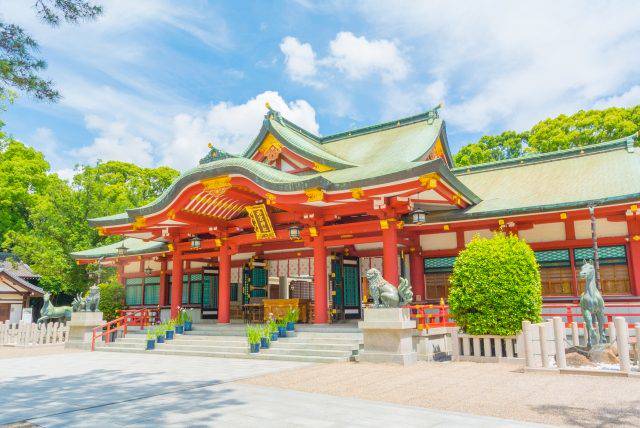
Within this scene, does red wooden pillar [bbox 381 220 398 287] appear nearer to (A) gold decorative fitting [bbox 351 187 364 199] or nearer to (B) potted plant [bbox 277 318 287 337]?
(A) gold decorative fitting [bbox 351 187 364 199]

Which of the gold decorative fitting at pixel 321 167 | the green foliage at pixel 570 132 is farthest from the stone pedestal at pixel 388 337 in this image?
the green foliage at pixel 570 132

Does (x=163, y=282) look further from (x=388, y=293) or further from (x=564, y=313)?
(x=564, y=313)

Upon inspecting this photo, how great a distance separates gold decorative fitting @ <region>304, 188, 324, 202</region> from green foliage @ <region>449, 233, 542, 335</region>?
414cm

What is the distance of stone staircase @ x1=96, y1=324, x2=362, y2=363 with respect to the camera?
12.6 metres

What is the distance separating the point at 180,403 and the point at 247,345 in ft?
22.5

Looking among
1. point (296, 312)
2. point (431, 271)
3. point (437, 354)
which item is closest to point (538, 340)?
point (437, 354)

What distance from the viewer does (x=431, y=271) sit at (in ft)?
52.6

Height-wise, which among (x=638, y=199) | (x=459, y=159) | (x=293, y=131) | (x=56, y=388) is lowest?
(x=56, y=388)

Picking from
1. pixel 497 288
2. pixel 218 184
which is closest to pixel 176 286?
pixel 218 184

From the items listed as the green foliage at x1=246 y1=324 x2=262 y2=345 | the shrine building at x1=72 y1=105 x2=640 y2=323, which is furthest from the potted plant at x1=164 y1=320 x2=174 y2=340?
the green foliage at x1=246 y1=324 x2=262 y2=345

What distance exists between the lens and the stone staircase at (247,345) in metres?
12.6

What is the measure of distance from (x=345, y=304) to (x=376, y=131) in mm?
9251

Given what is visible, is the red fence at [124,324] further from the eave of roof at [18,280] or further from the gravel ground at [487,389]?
the eave of roof at [18,280]

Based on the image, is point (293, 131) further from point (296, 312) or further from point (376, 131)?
point (296, 312)
